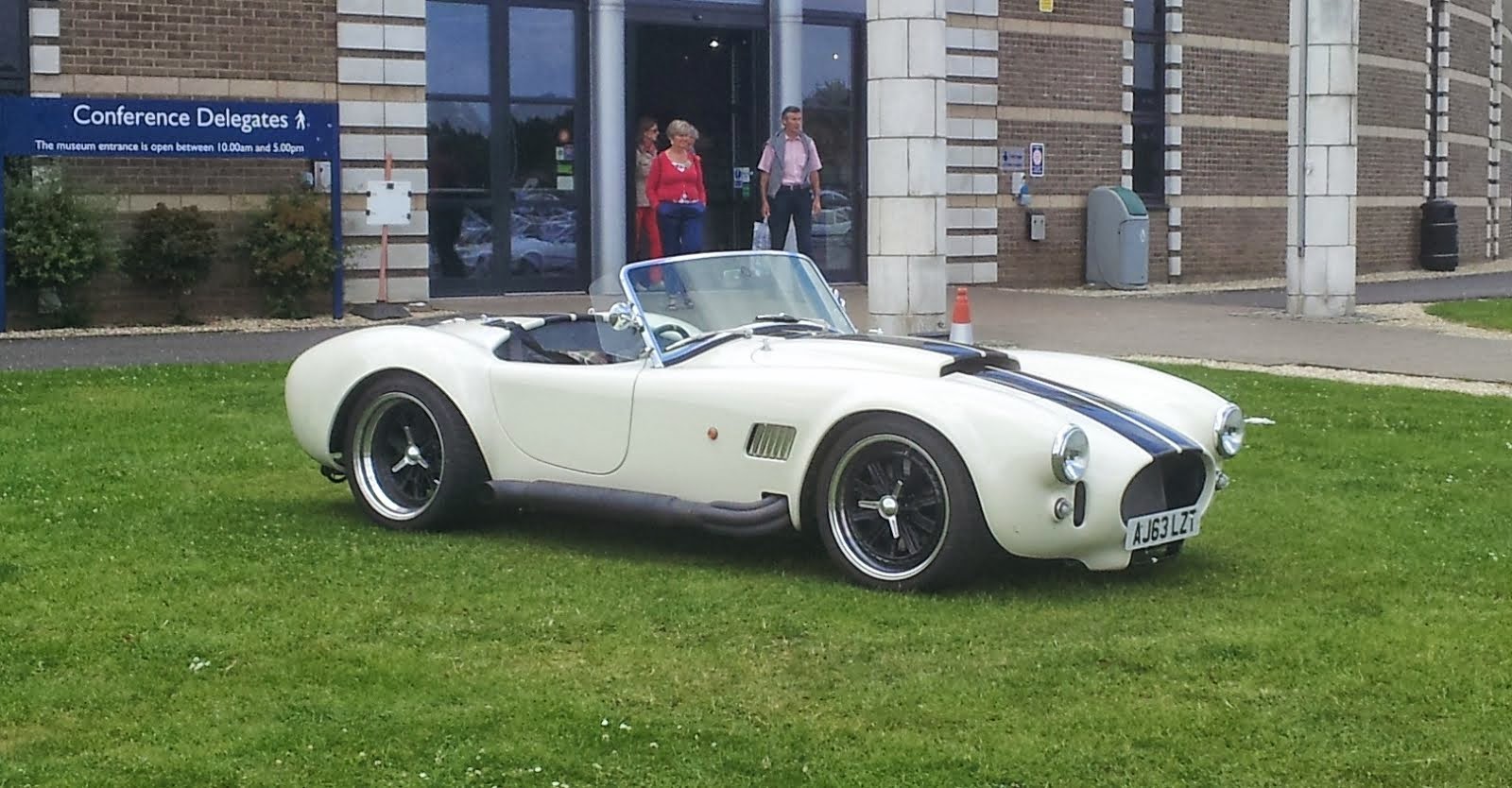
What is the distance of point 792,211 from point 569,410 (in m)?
10.4

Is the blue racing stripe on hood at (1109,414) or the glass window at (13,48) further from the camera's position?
the glass window at (13,48)

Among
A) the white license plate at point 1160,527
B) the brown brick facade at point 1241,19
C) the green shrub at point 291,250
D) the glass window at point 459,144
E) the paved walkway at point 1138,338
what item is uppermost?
the brown brick facade at point 1241,19

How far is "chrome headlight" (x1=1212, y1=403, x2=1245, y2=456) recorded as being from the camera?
21.9ft

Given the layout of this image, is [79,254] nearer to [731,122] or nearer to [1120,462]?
[731,122]

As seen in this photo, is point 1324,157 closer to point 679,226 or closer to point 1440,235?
point 679,226

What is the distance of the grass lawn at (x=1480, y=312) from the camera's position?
17.2 metres

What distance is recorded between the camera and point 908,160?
14.8 metres

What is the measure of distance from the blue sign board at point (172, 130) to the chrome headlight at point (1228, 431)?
450 inches

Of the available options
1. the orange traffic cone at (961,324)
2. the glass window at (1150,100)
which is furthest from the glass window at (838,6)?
the orange traffic cone at (961,324)

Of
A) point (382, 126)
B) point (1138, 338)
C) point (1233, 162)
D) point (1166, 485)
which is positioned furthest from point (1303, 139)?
point (1166, 485)

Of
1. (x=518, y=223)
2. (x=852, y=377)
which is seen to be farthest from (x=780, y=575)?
(x=518, y=223)

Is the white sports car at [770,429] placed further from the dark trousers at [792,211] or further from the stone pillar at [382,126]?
the stone pillar at [382,126]

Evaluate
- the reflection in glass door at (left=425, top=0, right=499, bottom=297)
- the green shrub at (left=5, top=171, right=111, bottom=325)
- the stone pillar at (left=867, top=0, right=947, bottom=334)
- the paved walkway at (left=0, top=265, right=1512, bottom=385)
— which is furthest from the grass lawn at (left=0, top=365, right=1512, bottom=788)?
the reflection in glass door at (left=425, top=0, right=499, bottom=297)

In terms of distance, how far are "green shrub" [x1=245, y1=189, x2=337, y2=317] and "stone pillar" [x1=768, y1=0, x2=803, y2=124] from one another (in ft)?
21.4
